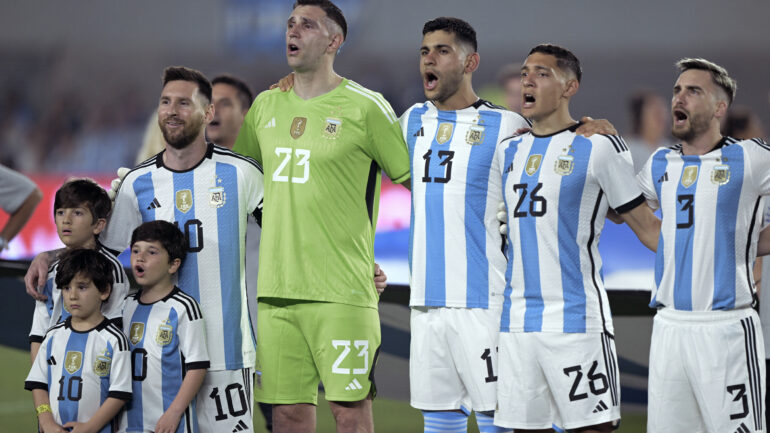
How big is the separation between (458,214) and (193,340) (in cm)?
117

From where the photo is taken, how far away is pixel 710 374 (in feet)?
12.1

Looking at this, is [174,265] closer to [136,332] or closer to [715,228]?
[136,332]

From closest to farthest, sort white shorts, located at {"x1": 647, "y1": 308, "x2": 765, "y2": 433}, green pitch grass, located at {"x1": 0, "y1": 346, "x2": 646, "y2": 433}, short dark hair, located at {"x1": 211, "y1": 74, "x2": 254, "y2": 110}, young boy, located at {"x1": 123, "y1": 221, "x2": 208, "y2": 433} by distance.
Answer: white shorts, located at {"x1": 647, "y1": 308, "x2": 765, "y2": 433} → young boy, located at {"x1": 123, "y1": 221, "x2": 208, "y2": 433} → short dark hair, located at {"x1": 211, "y1": 74, "x2": 254, "y2": 110} → green pitch grass, located at {"x1": 0, "y1": 346, "x2": 646, "y2": 433}

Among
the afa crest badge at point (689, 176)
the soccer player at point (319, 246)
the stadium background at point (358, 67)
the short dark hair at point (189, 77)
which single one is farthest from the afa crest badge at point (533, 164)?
the stadium background at point (358, 67)

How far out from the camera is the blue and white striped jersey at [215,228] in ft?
12.7

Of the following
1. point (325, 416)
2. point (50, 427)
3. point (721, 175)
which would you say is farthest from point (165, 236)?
point (325, 416)

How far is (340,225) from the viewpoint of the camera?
149 inches

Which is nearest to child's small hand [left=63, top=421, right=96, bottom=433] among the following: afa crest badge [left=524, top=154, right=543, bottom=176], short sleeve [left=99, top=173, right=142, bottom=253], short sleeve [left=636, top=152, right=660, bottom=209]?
short sleeve [left=99, top=173, right=142, bottom=253]

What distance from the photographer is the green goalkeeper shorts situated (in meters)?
3.72

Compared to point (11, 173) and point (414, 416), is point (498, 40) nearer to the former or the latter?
point (414, 416)

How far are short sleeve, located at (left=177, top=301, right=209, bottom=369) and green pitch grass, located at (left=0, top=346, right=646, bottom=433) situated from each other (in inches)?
92.2

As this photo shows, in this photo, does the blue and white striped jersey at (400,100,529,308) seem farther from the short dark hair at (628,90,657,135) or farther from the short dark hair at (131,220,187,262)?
the short dark hair at (628,90,657,135)

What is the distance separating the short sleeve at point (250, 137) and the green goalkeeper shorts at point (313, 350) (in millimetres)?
672

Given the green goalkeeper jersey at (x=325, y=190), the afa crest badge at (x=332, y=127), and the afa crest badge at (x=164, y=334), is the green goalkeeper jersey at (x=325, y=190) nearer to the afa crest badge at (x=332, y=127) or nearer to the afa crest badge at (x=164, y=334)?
the afa crest badge at (x=332, y=127)
